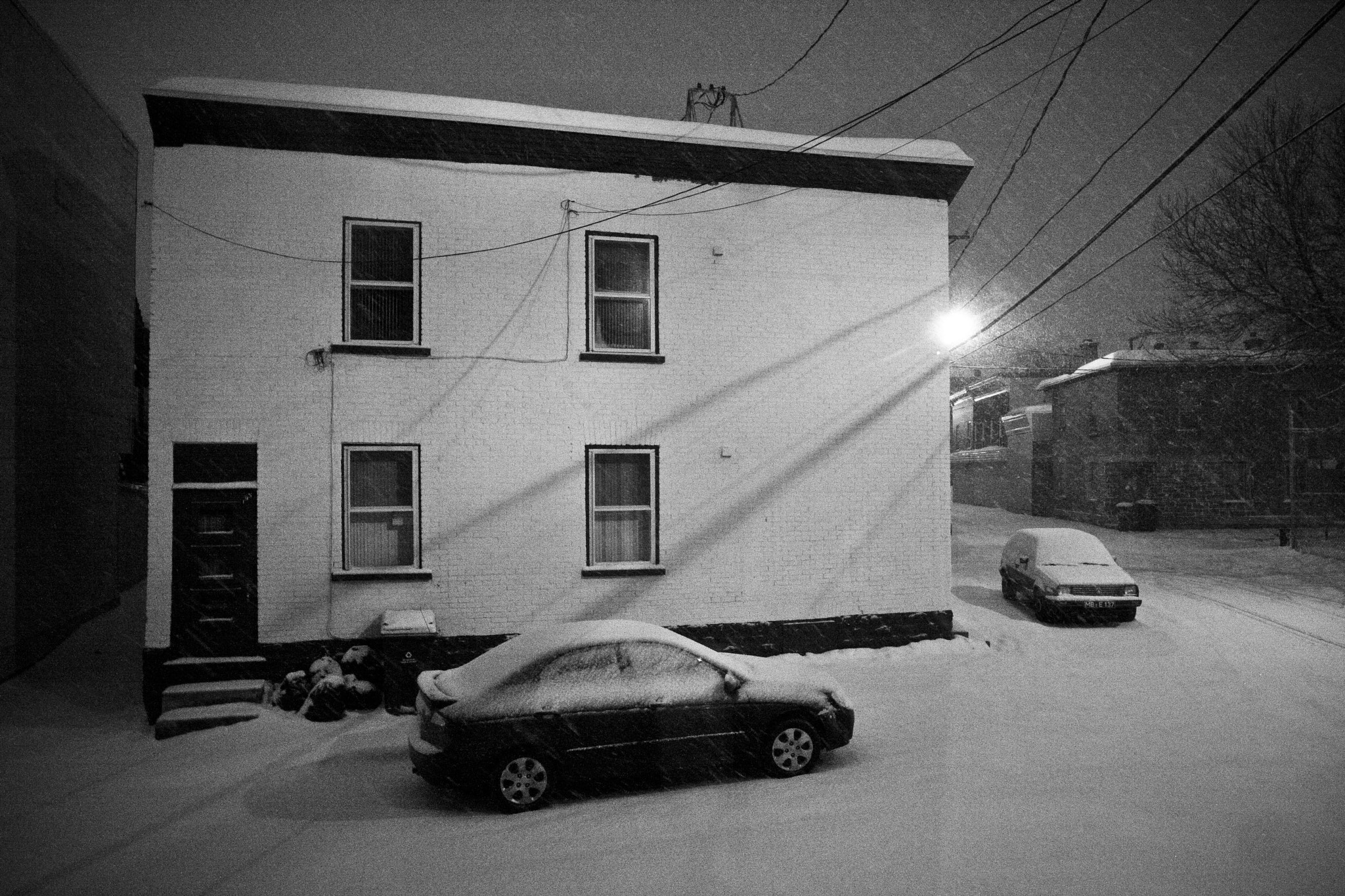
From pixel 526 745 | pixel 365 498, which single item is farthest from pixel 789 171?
pixel 526 745

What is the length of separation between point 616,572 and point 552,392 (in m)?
2.54

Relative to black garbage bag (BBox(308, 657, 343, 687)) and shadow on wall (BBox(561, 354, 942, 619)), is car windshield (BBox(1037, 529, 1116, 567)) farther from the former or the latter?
black garbage bag (BBox(308, 657, 343, 687))

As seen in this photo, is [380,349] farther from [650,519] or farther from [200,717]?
[200,717]

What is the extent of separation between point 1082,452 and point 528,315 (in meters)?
29.5

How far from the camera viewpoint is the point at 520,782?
6.50m

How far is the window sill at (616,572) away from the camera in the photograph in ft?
35.5

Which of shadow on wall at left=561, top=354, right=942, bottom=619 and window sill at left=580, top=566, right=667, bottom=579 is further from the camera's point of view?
shadow on wall at left=561, top=354, right=942, bottom=619

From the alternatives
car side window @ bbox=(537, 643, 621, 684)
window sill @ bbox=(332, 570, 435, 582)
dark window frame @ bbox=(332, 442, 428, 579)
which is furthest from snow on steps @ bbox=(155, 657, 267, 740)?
→ car side window @ bbox=(537, 643, 621, 684)

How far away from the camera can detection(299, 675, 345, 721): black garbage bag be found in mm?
9023

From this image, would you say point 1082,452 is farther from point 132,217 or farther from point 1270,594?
point 132,217

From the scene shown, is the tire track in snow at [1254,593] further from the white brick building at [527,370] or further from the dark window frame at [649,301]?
the dark window frame at [649,301]

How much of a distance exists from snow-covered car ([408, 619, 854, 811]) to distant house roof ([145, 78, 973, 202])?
6.67 m

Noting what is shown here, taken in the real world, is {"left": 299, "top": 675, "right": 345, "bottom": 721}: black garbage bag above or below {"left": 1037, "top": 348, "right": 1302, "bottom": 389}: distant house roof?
below

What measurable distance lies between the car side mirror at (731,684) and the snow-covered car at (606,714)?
12 millimetres
